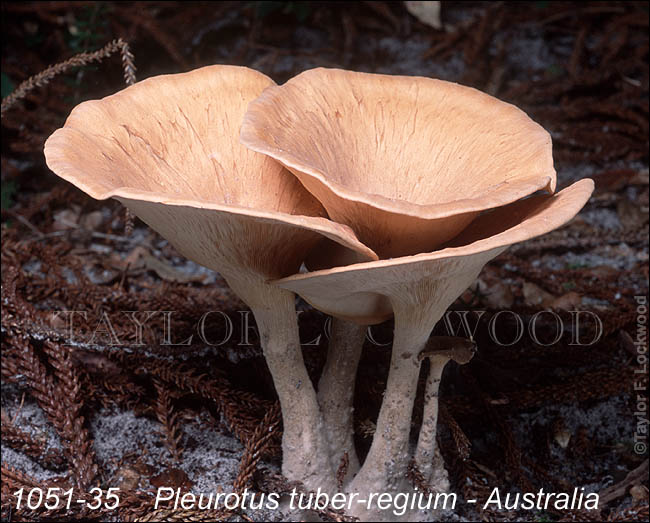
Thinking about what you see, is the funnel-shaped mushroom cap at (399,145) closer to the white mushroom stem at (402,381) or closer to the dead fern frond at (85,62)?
the white mushroom stem at (402,381)

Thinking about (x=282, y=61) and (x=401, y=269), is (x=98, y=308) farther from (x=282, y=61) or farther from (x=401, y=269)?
(x=282, y=61)

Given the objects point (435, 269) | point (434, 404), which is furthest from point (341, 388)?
point (435, 269)

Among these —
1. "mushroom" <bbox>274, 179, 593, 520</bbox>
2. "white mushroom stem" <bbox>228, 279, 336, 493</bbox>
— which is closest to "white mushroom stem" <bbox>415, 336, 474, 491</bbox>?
"mushroom" <bbox>274, 179, 593, 520</bbox>

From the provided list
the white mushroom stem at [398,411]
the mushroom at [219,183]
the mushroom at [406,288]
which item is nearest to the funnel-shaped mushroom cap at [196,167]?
the mushroom at [219,183]

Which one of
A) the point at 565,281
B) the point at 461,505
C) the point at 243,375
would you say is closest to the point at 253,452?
the point at 243,375

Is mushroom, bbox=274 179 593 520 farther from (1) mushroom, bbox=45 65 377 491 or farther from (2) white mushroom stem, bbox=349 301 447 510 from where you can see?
(1) mushroom, bbox=45 65 377 491

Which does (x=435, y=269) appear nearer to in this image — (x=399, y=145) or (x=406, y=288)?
(x=406, y=288)
